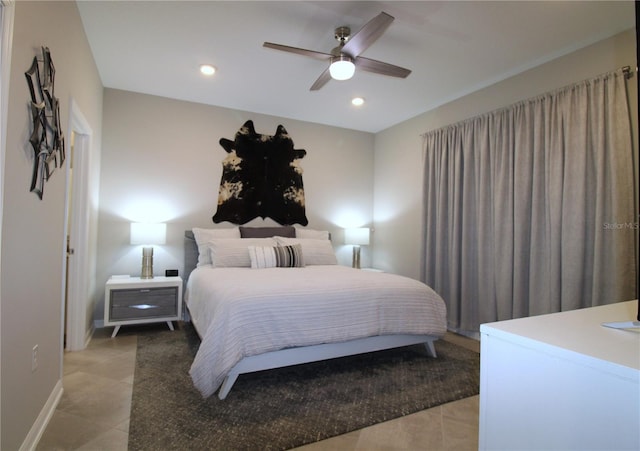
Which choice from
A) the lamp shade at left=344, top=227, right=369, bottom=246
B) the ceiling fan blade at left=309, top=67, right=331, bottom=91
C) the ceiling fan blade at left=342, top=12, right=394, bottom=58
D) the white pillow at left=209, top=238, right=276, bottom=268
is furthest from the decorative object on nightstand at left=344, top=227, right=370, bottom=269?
the ceiling fan blade at left=342, top=12, right=394, bottom=58

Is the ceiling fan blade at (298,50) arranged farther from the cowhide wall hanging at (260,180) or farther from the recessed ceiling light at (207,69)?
the cowhide wall hanging at (260,180)

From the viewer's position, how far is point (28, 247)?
5.13 ft

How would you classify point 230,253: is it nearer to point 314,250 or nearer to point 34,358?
point 314,250

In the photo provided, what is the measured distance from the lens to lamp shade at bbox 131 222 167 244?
11.7 feet

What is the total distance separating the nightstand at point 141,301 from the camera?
129 inches

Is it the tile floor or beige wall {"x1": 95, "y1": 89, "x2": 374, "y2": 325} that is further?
beige wall {"x1": 95, "y1": 89, "x2": 374, "y2": 325}

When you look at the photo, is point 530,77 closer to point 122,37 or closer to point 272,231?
point 272,231

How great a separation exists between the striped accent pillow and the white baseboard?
1813 mm

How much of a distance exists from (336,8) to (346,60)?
33 cm

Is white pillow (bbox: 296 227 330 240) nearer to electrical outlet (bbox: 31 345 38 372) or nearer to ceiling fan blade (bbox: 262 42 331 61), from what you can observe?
ceiling fan blade (bbox: 262 42 331 61)

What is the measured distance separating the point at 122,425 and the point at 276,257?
79.4 inches

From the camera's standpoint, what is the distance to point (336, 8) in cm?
232

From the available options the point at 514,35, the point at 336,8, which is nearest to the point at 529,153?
the point at 514,35

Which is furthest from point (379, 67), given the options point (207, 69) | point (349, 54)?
point (207, 69)
